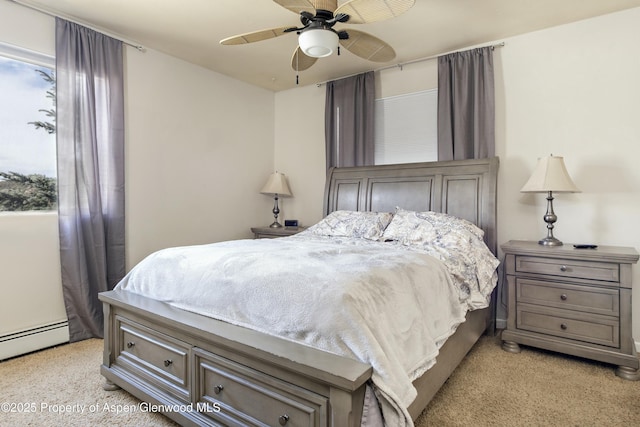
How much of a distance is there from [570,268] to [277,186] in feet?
9.94

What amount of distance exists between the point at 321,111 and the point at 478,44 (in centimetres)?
183

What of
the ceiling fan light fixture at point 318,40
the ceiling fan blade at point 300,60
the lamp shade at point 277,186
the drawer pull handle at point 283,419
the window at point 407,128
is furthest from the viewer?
the lamp shade at point 277,186

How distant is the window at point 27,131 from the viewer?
2.72 meters

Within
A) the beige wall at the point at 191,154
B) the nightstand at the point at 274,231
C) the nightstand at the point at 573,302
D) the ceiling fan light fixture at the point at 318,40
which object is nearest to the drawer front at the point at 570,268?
the nightstand at the point at 573,302

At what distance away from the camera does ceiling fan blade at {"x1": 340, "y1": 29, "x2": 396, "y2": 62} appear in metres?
2.33

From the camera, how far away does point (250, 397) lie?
155 cm

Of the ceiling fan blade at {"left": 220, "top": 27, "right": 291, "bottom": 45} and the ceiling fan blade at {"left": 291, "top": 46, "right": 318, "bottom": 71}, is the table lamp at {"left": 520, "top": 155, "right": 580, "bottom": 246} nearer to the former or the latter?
the ceiling fan blade at {"left": 291, "top": 46, "right": 318, "bottom": 71}

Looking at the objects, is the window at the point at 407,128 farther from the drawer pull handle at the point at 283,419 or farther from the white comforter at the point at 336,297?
the drawer pull handle at the point at 283,419

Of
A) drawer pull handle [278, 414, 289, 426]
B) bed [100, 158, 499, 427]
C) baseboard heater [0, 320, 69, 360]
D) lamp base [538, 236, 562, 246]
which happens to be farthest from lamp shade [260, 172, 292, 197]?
drawer pull handle [278, 414, 289, 426]

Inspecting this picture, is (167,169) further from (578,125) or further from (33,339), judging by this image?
(578,125)

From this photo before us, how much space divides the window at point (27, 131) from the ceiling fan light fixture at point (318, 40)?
2.22 meters

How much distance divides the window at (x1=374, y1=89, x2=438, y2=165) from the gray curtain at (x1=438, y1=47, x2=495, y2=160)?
6.0 inches

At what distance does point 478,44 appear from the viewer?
3426 millimetres

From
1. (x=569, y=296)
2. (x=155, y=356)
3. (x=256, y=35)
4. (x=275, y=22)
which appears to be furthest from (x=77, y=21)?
(x=569, y=296)
